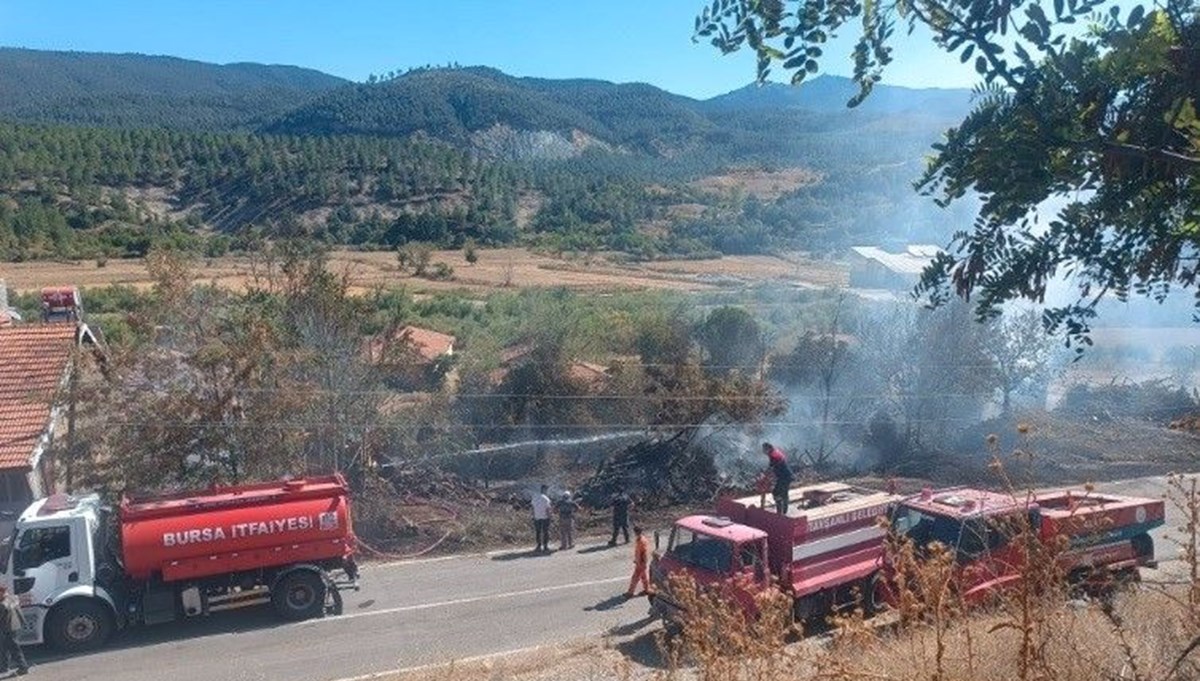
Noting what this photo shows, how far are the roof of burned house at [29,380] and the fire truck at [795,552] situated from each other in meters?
11.4

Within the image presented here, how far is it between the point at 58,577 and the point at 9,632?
1099 mm

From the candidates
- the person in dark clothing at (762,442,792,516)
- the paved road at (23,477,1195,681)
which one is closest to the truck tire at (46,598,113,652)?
the paved road at (23,477,1195,681)

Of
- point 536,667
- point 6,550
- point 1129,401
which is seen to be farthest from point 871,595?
point 1129,401

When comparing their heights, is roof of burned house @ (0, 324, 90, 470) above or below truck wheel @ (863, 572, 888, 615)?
above

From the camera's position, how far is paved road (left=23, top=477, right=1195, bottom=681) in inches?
497

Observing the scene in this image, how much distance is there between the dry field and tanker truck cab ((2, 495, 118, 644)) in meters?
34.5

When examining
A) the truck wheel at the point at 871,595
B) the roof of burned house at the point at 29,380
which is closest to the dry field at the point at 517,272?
the roof of burned house at the point at 29,380

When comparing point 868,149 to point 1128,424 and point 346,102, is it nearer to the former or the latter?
point 346,102

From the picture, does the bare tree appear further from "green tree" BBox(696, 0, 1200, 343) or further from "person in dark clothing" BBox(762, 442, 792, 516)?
"green tree" BBox(696, 0, 1200, 343)

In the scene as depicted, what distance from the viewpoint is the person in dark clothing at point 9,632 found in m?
12.4

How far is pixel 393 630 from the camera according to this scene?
547 inches

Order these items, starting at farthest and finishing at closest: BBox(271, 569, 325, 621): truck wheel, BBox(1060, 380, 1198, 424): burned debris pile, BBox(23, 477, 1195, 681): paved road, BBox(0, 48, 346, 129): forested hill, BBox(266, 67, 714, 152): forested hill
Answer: BBox(266, 67, 714, 152): forested hill, BBox(0, 48, 346, 129): forested hill, BBox(1060, 380, 1198, 424): burned debris pile, BBox(271, 569, 325, 621): truck wheel, BBox(23, 477, 1195, 681): paved road

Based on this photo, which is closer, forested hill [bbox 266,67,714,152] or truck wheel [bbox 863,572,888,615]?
truck wheel [bbox 863,572,888,615]

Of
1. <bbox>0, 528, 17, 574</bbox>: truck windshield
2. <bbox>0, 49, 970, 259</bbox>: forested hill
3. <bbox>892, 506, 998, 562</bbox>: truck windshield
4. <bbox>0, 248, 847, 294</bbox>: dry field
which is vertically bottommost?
<bbox>0, 528, 17, 574</bbox>: truck windshield
